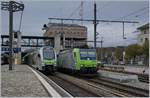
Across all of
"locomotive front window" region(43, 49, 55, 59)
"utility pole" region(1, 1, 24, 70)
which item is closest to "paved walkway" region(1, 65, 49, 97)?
"utility pole" region(1, 1, 24, 70)

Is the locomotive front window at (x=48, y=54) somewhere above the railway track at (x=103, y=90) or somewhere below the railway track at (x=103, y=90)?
above

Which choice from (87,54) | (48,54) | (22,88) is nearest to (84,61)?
(87,54)

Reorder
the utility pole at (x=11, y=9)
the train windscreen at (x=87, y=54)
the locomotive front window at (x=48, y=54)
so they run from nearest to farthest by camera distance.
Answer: the train windscreen at (x=87, y=54) < the utility pole at (x=11, y=9) < the locomotive front window at (x=48, y=54)

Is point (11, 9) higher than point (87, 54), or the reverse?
point (11, 9)

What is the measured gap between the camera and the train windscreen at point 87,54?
119 feet

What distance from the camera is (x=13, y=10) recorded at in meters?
41.4

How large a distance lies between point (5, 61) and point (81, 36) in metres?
19.8

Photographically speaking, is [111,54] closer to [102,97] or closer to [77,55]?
[77,55]

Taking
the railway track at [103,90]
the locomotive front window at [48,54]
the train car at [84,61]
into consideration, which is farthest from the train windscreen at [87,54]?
the railway track at [103,90]

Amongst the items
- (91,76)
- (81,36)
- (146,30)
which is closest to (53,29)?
(81,36)

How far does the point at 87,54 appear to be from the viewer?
36.6 metres

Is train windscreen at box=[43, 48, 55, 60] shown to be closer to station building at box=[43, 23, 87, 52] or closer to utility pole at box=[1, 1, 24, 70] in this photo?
utility pole at box=[1, 1, 24, 70]

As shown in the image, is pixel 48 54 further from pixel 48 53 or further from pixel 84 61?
pixel 84 61

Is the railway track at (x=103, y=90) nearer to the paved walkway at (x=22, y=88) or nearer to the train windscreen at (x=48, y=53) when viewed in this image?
the paved walkway at (x=22, y=88)
